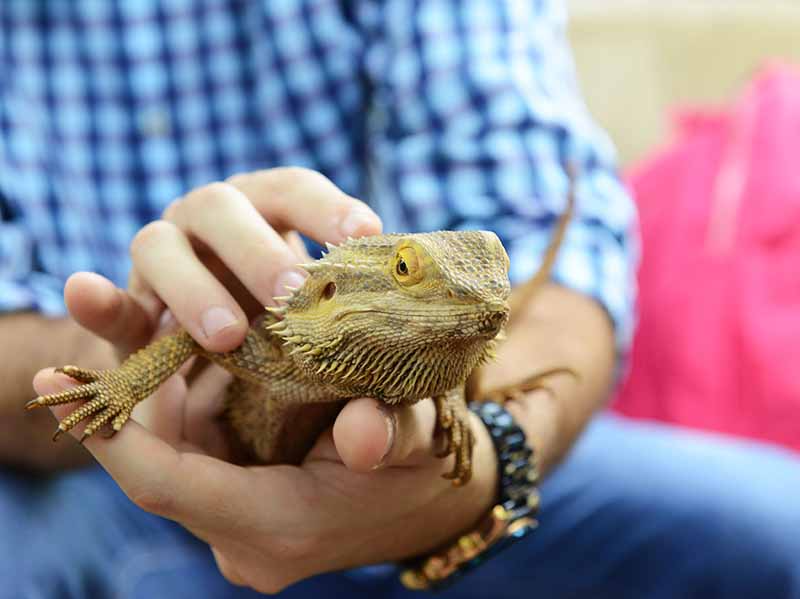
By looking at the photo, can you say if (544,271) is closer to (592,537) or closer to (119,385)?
(592,537)

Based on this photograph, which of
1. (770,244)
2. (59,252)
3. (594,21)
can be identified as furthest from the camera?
(594,21)

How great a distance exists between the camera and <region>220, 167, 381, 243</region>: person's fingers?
834 mm

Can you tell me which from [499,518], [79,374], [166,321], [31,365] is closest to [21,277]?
[31,365]

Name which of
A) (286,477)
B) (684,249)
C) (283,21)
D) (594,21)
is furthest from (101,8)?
(594,21)

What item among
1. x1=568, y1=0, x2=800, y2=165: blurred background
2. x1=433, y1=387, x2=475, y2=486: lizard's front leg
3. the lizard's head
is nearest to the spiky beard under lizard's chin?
the lizard's head

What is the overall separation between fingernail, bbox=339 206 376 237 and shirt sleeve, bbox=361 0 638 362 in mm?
550

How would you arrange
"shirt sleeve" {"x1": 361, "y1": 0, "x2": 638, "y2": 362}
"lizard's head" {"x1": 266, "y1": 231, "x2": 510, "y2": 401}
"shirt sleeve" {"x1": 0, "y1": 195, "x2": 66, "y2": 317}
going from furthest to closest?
"shirt sleeve" {"x1": 361, "y1": 0, "x2": 638, "y2": 362}
"shirt sleeve" {"x1": 0, "y1": 195, "x2": 66, "y2": 317}
"lizard's head" {"x1": 266, "y1": 231, "x2": 510, "y2": 401}

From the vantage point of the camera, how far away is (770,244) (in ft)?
5.60

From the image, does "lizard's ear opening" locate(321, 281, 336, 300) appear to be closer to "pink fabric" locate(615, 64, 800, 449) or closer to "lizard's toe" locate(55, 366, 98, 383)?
"lizard's toe" locate(55, 366, 98, 383)

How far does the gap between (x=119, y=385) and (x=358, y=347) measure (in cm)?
25

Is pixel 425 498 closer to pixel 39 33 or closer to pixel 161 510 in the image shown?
pixel 161 510

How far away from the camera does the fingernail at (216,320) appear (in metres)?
0.80

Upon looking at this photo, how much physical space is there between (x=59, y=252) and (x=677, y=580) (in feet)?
3.76

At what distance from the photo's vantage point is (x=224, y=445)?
96cm
